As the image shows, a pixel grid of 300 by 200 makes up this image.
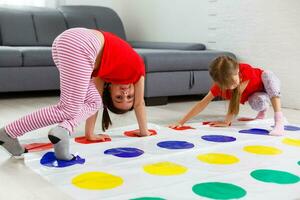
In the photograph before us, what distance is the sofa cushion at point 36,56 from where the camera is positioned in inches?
134

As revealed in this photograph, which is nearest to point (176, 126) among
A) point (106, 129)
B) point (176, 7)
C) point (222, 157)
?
point (106, 129)

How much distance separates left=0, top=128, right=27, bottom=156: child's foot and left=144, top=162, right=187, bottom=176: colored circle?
1.78 ft

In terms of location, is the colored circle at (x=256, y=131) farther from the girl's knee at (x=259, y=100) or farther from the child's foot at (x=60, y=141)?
the child's foot at (x=60, y=141)

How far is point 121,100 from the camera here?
1.83 metres

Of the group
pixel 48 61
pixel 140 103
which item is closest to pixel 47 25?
pixel 48 61

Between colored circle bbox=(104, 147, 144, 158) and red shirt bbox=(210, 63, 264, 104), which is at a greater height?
red shirt bbox=(210, 63, 264, 104)

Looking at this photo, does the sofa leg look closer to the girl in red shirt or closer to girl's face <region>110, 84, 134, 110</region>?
the girl in red shirt

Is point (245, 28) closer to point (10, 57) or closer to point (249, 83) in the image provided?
point (249, 83)

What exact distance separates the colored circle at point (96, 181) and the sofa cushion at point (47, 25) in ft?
9.79

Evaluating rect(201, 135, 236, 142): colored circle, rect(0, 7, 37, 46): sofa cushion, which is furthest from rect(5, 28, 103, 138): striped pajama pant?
rect(0, 7, 37, 46): sofa cushion

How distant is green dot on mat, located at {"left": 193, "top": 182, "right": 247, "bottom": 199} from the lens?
1.24 m

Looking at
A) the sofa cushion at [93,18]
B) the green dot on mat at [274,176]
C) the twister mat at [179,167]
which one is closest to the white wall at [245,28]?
the sofa cushion at [93,18]

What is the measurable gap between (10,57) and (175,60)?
4.49ft

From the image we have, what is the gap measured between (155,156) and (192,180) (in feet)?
1.01
